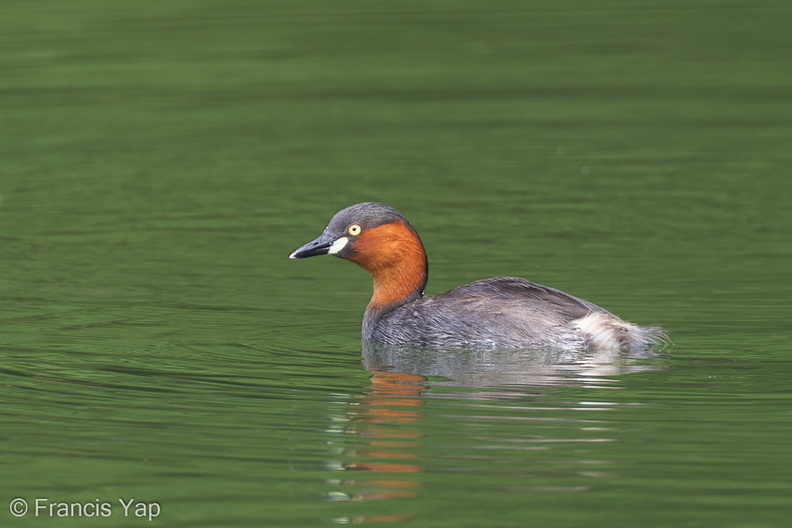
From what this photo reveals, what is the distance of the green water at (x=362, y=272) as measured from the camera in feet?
20.2

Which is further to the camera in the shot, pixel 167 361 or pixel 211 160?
pixel 211 160

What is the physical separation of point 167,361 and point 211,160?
6122 mm

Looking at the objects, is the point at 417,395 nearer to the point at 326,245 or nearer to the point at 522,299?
the point at 522,299

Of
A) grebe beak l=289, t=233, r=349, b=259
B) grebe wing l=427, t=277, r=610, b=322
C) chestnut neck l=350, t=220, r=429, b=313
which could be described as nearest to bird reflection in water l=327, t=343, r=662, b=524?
grebe wing l=427, t=277, r=610, b=322

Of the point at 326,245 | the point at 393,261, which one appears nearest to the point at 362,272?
the point at 393,261

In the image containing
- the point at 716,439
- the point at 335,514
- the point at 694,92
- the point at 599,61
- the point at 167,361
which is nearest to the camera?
the point at 335,514

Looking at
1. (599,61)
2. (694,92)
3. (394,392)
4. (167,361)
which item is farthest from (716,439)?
(599,61)

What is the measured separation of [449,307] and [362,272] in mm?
2274

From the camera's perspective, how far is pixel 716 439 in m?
6.54

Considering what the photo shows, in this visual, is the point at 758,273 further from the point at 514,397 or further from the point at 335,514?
the point at 335,514

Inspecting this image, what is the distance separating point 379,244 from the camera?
9258mm

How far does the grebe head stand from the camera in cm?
923

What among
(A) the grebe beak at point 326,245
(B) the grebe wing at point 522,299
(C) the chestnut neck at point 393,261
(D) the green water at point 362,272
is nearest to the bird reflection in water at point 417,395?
(D) the green water at point 362,272

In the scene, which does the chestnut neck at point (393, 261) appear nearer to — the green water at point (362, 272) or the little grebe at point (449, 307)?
the little grebe at point (449, 307)
